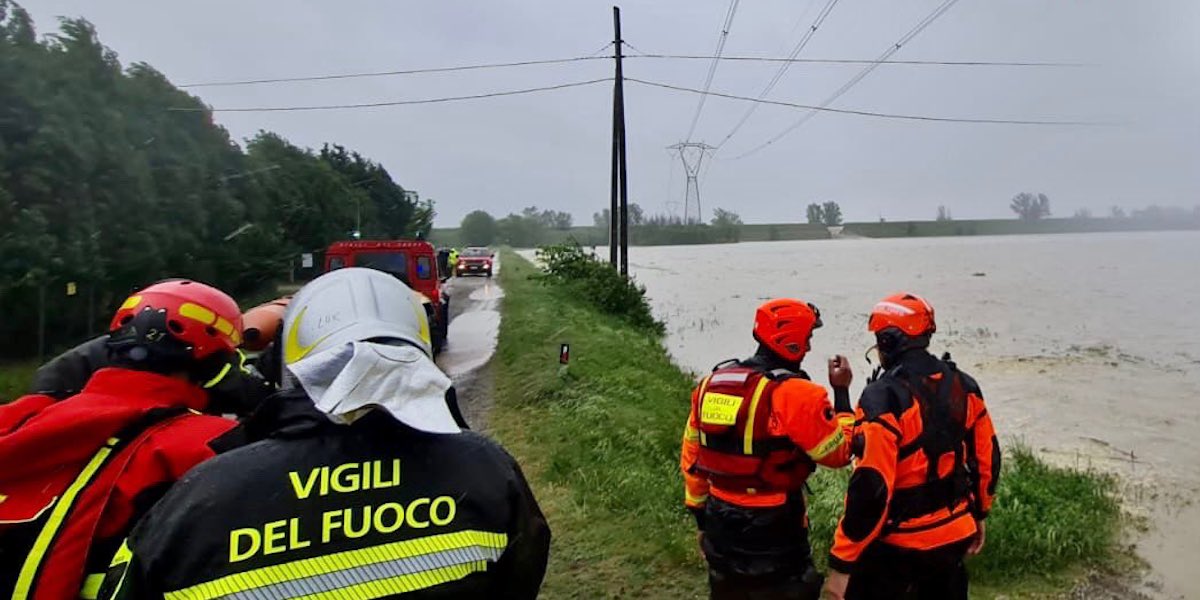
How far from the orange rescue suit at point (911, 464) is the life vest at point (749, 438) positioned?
10.8 inches

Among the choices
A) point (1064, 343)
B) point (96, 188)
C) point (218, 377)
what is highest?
point (96, 188)

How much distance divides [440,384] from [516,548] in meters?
0.37

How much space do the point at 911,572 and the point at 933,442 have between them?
22.4 inches

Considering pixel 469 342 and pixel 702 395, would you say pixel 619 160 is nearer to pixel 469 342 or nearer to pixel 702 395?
pixel 469 342

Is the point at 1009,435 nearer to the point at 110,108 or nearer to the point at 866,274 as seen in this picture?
the point at 110,108

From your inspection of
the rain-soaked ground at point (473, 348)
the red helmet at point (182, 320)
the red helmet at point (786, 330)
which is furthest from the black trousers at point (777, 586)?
the rain-soaked ground at point (473, 348)

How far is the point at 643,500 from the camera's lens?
627 cm

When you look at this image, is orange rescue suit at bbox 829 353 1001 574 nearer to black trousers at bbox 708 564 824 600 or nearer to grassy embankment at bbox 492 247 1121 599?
black trousers at bbox 708 564 824 600

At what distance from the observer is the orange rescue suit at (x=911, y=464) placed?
125 inches

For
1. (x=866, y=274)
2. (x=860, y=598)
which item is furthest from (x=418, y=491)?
(x=866, y=274)

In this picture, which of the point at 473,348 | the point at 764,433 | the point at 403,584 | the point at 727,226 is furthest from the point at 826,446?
the point at 727,226

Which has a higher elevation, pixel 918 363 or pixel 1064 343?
pixel 918 363

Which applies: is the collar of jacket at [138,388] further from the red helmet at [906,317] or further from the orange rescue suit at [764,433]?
the red helmet at [906,317]

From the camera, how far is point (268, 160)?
35188 millimetres
